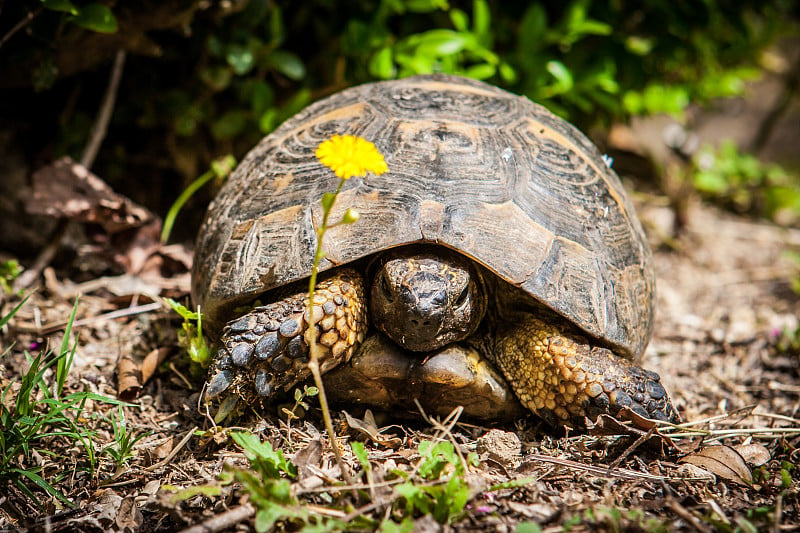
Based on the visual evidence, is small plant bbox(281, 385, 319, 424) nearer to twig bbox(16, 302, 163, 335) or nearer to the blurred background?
twig bbox(16, 302, 163, 335)

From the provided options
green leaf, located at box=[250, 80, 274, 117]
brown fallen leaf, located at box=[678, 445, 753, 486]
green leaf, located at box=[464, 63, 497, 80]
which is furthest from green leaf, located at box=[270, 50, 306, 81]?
brown fallen leaf, located at box=[678, 445, 753, 486]

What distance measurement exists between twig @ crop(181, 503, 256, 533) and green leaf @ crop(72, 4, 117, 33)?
7.72ft

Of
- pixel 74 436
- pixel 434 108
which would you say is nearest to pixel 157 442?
pixel 74 436

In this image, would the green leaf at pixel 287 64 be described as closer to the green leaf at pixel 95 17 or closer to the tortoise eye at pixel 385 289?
the green leaf at pixel 95 17

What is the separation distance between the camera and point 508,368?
2633 millimetres

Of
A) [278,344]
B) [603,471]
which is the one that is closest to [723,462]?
[603,471]

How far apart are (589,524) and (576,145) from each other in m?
1.77

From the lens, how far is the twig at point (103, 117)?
149 inches

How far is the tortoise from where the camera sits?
2.39m

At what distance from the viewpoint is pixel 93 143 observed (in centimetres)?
384

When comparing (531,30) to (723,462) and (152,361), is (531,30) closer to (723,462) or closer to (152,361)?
(723,462)

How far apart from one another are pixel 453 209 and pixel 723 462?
137 centimetres

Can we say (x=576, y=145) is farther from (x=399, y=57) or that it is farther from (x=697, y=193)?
(x=697, y=193)

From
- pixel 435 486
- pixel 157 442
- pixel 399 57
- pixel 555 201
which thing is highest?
pixel 399 57
